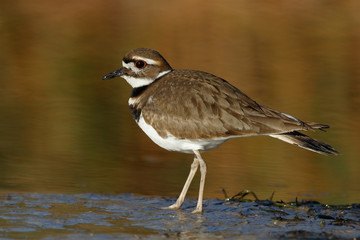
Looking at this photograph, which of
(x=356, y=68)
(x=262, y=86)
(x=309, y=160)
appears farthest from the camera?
(x=356, y=68)

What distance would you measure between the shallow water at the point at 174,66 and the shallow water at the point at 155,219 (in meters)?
0.60

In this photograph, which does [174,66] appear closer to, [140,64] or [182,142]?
[140,64]

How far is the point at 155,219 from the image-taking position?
7.45 metres

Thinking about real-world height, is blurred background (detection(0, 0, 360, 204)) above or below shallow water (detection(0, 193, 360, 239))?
above

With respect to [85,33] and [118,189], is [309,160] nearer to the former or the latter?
[118,189]

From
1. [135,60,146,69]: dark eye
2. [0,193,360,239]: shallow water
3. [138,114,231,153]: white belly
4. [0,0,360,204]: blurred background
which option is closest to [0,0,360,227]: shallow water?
[0,0,360,204]: blurred background

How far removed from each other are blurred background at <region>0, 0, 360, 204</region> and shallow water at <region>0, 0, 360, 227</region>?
3 centimetres

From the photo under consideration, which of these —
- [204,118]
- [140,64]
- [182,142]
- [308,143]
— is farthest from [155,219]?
[140,64]

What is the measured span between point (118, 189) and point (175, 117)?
1355 millimetres

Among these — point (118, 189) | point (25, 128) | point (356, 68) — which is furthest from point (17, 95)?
point (356, 68)

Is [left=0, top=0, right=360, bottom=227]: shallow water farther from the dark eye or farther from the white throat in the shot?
the dark eye

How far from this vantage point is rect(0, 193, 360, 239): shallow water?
266 inches

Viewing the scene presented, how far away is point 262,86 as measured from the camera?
14883mm

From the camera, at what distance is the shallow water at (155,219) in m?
6.77
